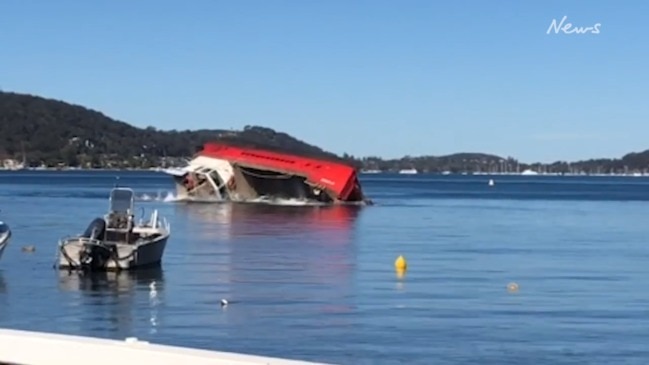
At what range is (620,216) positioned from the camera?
267ft

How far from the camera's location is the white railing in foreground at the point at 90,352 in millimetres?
5582

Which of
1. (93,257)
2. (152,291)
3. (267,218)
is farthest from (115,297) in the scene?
(267,218)

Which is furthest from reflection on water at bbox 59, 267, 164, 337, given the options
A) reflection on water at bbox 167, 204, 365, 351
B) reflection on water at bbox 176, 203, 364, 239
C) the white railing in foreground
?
reflection on water at bbox 176, 203, 364, 239

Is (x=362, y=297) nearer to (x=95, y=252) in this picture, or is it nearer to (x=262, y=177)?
(x=95, y=252)

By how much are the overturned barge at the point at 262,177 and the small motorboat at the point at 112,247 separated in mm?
48359

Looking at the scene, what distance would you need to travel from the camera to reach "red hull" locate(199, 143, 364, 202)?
81375 millimetres

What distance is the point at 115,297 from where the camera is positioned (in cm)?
2552

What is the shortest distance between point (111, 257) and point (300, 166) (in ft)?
169

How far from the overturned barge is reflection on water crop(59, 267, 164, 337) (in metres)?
49.8

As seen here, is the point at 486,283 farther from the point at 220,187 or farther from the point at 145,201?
the point at 145,201

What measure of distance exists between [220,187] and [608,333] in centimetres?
6500

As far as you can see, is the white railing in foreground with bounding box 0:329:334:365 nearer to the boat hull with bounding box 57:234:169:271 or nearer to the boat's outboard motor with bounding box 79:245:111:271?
the boat's outboard motor with bounding box 79:245:111:271

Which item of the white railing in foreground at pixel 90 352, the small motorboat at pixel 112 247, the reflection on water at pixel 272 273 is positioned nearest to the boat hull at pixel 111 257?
the small motorboat at pixel 112 247

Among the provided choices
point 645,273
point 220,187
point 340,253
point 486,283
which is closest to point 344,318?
point 486,283
